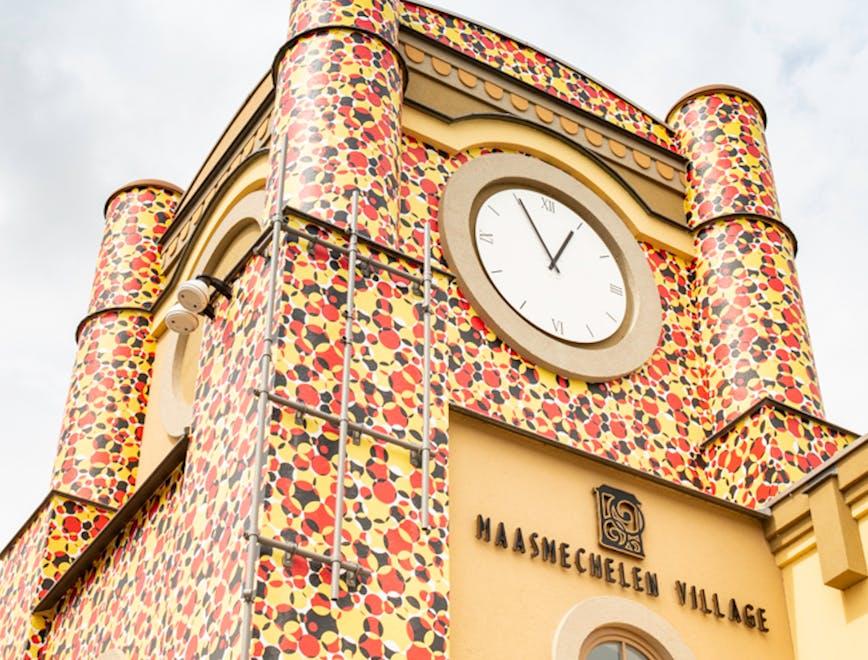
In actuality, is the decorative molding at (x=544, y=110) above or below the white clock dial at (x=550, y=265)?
above

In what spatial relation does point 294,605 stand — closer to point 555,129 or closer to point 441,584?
point 441,584

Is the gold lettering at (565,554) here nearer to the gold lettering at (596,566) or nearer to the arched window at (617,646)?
the gold lettering at (596,566)

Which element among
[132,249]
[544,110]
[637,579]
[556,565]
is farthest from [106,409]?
[637,579]

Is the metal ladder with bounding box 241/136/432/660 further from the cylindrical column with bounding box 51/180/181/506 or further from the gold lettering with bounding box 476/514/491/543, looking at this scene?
the cylindrical column with bounding box 51/180/181/506

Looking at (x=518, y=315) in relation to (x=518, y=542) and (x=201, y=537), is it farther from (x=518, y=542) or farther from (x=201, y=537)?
(x=201, y=537)

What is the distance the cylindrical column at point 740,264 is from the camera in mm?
14312

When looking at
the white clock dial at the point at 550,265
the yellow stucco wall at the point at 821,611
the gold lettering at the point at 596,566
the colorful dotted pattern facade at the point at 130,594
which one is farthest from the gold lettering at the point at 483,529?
the yellow stucco wall at the point at 821,611

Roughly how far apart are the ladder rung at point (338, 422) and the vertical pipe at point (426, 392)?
11 centimetres

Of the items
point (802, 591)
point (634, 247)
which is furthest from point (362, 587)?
point (634, 247)

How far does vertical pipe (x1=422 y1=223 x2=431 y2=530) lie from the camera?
10.5 metres

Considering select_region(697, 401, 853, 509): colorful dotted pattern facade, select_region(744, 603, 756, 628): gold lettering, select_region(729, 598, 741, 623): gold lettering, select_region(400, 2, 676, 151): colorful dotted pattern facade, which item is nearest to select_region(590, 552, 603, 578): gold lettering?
select_region(729, 598, 741, 623): gold lettering

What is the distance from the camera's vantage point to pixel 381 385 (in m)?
10.9

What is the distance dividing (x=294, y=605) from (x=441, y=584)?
1.27 m

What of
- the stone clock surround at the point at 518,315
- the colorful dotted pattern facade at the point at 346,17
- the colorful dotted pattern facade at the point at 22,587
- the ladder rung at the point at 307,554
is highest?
the colorful dotted pattern facade at the point at 346,17
